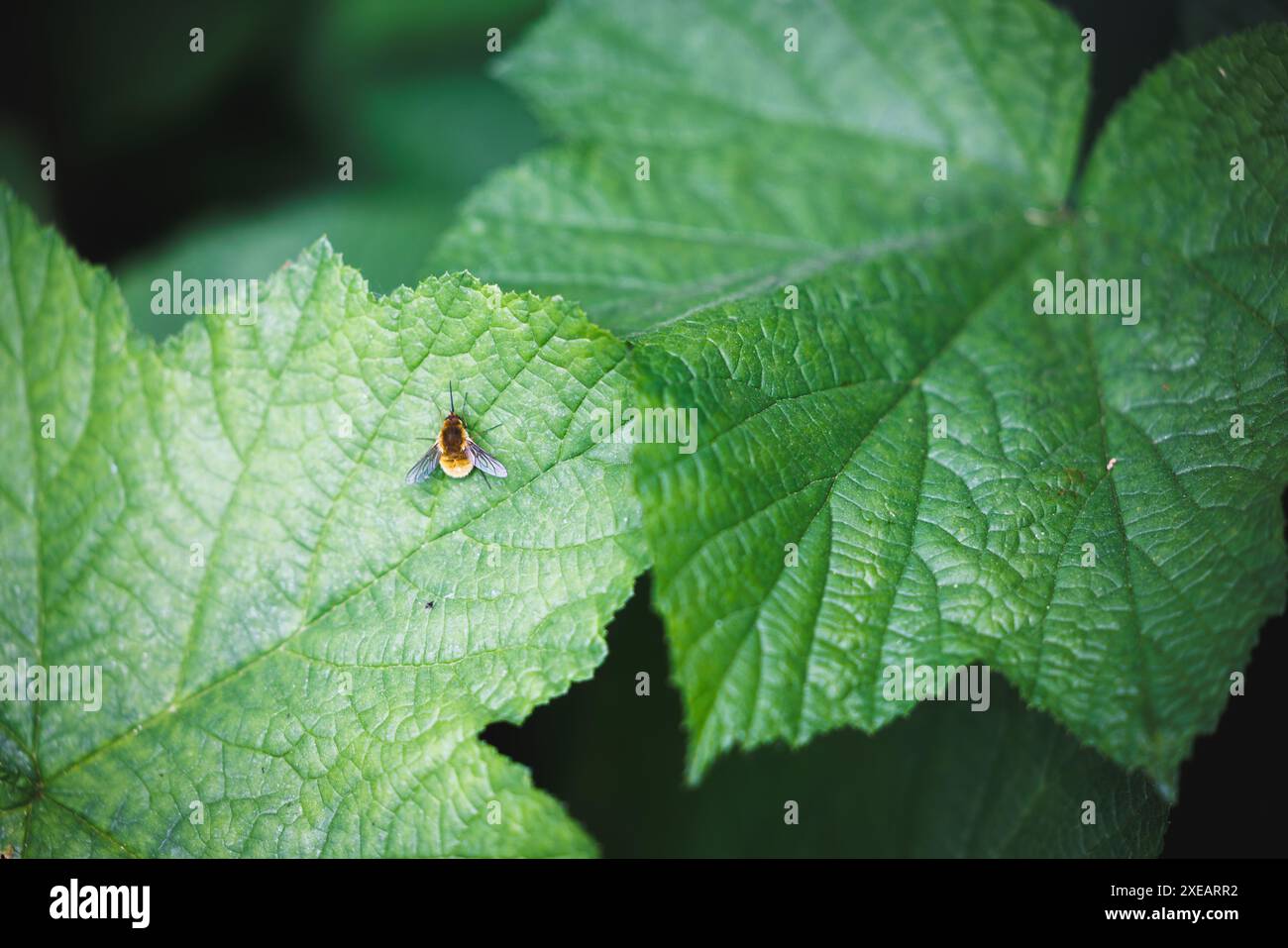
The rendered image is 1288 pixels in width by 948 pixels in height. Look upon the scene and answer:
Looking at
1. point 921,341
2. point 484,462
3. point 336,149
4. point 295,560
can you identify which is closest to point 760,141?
point 921,341

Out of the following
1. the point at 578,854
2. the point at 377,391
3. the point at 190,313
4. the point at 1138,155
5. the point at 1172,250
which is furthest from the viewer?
the point at 190,313

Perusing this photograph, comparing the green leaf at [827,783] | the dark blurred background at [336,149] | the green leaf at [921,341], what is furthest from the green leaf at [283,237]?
the green leaf at [827,783]

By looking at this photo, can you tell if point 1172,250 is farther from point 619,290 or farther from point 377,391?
point 377,391

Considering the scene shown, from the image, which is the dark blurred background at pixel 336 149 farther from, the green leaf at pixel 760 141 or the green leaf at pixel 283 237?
the green leaf at pixel 760 141

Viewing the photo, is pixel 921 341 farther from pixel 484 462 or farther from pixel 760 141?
pixel 484 462

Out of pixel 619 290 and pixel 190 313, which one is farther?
pixel 190 313

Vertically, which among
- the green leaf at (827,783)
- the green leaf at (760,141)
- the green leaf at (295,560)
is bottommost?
the green leaf at (827,783)
